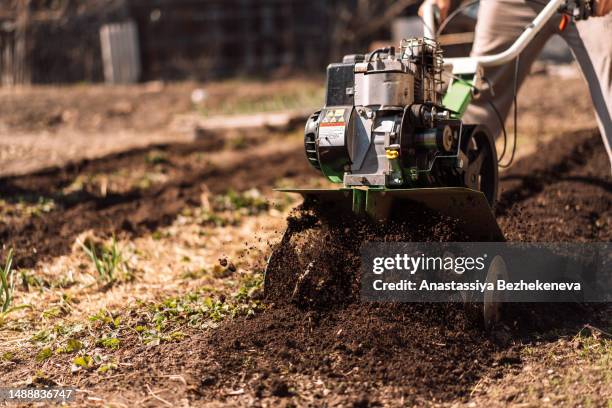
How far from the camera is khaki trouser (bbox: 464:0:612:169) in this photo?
4.29m

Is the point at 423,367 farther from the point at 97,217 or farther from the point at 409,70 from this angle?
the point at 97,217

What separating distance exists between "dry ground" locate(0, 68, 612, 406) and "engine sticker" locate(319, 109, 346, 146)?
0.72 m

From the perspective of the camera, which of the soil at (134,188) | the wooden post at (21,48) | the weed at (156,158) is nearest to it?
the soil at (134,188)

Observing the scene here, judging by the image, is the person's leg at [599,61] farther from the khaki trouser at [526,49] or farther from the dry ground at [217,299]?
the dry ground at [217,299]

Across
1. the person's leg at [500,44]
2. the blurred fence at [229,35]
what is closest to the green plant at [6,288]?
the person's leg at [500,44]

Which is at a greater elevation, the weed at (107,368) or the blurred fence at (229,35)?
the blurred fence at (229,35)

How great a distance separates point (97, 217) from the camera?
5574 mm

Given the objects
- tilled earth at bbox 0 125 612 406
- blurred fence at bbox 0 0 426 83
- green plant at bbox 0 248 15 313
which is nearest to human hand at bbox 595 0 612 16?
tilled earth at bbox 0 125 612 406

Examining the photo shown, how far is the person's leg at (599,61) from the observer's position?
427 centimetres

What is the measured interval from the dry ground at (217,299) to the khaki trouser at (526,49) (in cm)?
65

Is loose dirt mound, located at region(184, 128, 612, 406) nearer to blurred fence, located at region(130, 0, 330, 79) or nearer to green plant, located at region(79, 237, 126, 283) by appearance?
green plant, located at region(79, 237, 126, 283)

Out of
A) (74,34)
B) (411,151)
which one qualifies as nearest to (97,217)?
(411,151)

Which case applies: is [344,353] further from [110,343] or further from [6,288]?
[6,288]

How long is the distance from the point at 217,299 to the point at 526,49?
7.63 ft
